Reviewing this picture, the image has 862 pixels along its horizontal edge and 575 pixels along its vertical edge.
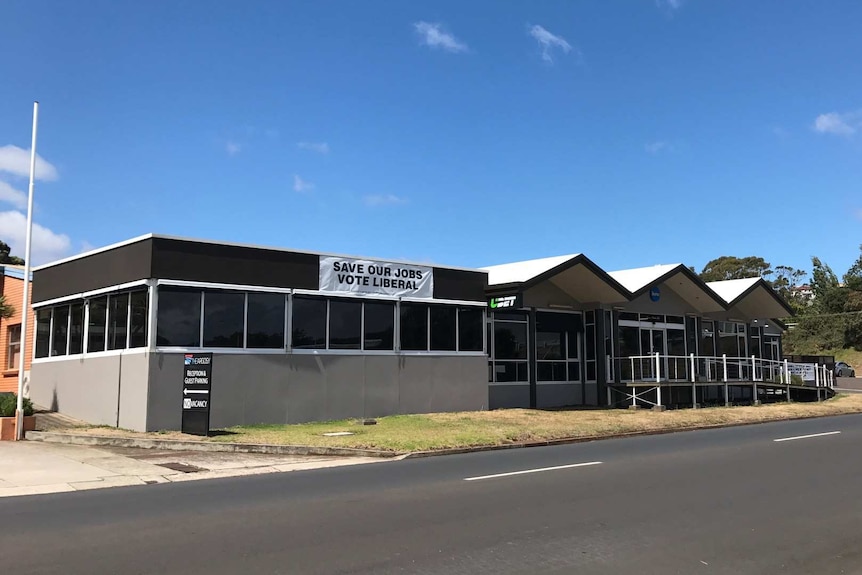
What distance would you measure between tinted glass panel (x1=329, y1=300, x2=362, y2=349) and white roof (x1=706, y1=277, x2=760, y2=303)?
1892 centimetres

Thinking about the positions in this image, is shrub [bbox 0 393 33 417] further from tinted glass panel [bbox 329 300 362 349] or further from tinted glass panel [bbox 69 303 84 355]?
tinted glass panel [bbox 329 300 362 349]

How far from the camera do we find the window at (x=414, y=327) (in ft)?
75.6

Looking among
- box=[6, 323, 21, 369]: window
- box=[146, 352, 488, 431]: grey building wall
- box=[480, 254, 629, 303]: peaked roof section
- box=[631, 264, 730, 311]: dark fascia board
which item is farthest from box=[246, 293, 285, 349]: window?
box=[631, 264, 730, 311]: dark fascia board

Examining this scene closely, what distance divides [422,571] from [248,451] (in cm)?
1013

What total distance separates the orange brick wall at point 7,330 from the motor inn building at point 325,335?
4.30 ft

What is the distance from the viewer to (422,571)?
6.43 m

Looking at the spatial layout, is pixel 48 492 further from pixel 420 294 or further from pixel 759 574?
pixel 420 294

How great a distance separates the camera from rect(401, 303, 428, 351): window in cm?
2303

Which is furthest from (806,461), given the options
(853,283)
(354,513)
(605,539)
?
(853,283)

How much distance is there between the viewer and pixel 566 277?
27.4m

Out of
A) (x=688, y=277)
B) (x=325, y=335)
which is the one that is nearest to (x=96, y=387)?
(x=325, y=335)

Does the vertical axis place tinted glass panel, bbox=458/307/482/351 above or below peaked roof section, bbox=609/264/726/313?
below

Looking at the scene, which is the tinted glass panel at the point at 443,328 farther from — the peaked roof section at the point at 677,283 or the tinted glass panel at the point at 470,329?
the peaked roof section at the point at 677,283

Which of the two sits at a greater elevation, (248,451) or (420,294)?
(420,294)
